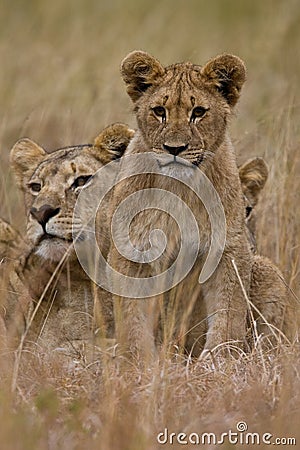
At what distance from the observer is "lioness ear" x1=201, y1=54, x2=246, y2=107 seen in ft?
18.0

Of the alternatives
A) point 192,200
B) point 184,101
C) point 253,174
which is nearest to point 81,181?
point 192,200

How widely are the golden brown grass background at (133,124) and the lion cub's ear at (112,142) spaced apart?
1240 mm

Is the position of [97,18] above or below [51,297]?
above

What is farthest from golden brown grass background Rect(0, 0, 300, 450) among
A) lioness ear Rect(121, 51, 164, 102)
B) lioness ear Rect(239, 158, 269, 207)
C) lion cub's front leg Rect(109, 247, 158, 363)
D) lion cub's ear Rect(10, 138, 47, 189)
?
lioness ear Rect(121, 51, 164, 102)

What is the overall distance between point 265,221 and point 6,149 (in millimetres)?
2498

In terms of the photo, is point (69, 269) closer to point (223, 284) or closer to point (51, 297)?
point (51, 297)

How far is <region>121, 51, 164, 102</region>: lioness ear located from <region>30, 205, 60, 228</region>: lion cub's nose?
0.76 metres

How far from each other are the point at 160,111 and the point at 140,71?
0.36 m

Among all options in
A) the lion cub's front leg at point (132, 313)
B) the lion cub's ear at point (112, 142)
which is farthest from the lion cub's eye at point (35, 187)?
the lion cub's front leg at point (132, 313)

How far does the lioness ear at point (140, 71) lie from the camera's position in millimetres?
5559

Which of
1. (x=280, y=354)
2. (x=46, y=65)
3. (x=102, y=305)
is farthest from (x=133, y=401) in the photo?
(x=46, y=65)

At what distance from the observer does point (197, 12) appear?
14.2m

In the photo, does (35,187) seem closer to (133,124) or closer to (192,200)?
(192,200)

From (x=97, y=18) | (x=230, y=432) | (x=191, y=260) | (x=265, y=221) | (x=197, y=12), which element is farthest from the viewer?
(x=197, y=12)
